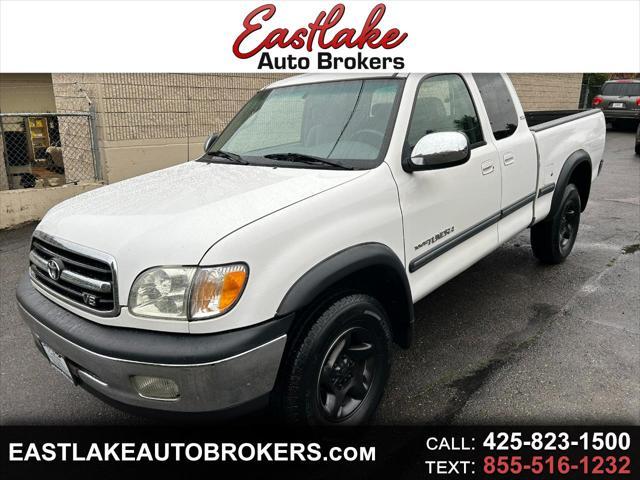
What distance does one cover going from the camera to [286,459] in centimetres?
254

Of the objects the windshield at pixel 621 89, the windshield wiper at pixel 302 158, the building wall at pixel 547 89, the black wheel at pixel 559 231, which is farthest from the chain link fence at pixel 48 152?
the windshield at pixel 621 89

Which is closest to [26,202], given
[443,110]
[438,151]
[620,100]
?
[443,110]

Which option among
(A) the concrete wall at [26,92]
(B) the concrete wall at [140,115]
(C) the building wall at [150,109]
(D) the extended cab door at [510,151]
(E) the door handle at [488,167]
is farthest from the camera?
(A) the concrete wall at [26,92]

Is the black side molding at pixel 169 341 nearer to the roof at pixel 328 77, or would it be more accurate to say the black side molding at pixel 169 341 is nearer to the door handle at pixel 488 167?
the roof at pixel 328 77

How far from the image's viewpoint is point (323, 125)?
3.06m

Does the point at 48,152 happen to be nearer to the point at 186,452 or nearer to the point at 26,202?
the point at 26,202

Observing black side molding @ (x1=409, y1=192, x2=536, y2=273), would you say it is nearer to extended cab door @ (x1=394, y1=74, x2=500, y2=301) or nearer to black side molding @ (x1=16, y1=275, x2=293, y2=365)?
extended cab door @ (x1=394, y1=74, x2=500, y2=301)

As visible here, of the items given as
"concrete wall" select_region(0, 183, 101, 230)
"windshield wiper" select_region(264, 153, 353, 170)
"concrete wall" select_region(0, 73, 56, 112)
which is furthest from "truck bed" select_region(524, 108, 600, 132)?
"concrete wall" select_region(0, 73, 56, 112)

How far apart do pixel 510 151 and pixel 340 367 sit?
228 cm

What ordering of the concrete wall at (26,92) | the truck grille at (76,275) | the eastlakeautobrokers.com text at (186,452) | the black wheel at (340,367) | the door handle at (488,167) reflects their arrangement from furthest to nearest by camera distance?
the concrete wall at (26,92) → the door handle at (488,167) → the eastlakeautobrokers.com text at (186,452) → the black wheel at (340,367) → the truck grille at (76,275)

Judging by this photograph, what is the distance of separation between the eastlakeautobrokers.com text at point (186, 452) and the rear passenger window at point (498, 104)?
8.27 feet

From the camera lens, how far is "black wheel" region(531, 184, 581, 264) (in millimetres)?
4691

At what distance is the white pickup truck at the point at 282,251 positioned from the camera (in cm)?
198

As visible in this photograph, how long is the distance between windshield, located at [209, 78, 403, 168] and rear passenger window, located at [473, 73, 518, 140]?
43.5 inches
